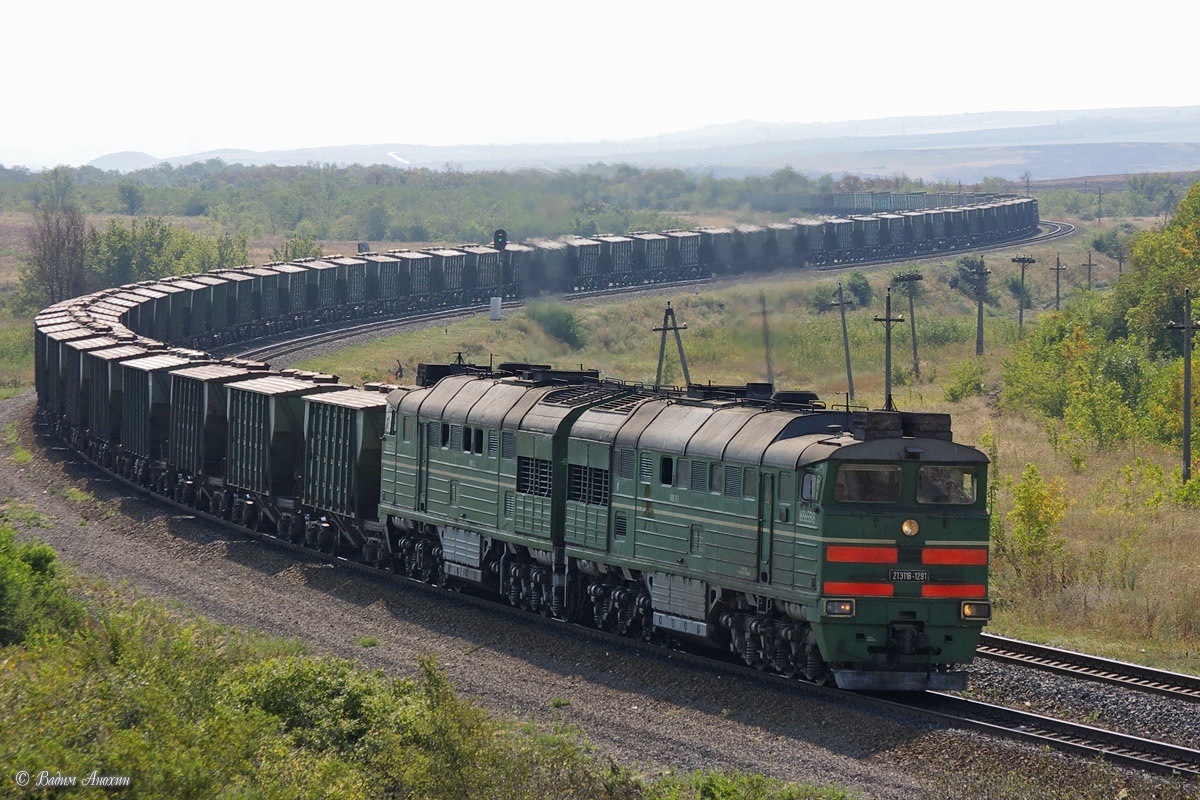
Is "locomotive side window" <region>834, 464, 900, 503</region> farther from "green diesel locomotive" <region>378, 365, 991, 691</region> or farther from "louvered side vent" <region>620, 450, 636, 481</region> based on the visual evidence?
"louvered side vent" <region>620, 450, 636, 481</region>

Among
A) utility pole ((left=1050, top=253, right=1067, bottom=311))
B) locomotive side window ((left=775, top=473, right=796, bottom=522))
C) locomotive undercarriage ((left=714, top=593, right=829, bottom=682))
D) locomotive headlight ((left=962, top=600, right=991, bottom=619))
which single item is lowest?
locomotive undercarriage ((left=714, top=593, right=829, bottom=682))

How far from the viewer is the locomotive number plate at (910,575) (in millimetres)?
18891

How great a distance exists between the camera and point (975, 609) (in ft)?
62.6

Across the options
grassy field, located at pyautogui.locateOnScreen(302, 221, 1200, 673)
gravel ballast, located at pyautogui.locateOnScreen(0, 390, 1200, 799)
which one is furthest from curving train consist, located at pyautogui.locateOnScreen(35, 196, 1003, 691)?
grassy field, located at pyautogui.locateOnScreen(302, 221, 1200, 673)

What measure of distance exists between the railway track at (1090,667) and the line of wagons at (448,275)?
99.1 feet

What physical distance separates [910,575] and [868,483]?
1382mm

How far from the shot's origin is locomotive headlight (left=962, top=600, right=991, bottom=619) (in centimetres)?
1903

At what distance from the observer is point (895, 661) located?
63.0 ft

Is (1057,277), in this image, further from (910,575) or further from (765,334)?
(910,575)

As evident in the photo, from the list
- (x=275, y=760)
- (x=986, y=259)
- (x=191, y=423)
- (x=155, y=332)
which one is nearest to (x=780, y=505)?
(x=275, y=760)

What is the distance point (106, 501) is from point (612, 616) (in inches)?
783

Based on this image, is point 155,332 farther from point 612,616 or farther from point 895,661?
point 895,661

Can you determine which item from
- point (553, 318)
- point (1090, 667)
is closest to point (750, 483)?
point (1090, 667)

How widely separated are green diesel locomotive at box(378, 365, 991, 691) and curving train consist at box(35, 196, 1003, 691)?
4cm
